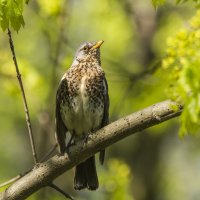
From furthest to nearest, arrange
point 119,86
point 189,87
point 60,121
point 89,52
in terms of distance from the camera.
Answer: point 119,86 → point 89,52 → point 60,121 → point 189,87

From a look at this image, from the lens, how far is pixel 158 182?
1268cm

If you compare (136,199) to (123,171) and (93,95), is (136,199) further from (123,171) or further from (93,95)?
(93,95)

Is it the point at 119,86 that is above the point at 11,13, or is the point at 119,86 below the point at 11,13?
above

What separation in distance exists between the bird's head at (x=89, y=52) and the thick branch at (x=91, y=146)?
7.64ft

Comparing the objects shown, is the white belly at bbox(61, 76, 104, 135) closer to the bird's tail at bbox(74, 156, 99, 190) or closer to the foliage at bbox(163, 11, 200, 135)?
the bird's tail at bbox(74, 156, 99, 190)

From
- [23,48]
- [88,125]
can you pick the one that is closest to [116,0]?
[23,48]

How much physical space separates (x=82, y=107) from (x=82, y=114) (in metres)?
0.08

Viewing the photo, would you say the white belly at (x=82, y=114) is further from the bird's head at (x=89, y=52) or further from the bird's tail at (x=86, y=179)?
the bird's head at (x=89, y=52)

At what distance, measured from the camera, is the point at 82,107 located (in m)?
6.63

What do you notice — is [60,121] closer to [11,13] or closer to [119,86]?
[11,13]

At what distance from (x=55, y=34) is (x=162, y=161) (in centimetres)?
515

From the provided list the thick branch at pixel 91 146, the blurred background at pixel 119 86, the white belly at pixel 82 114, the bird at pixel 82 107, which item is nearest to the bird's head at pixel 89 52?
the bird at pixel 82 107

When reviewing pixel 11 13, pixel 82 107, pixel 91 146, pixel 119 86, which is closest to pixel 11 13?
pixel 11 13

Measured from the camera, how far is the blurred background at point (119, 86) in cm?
893
